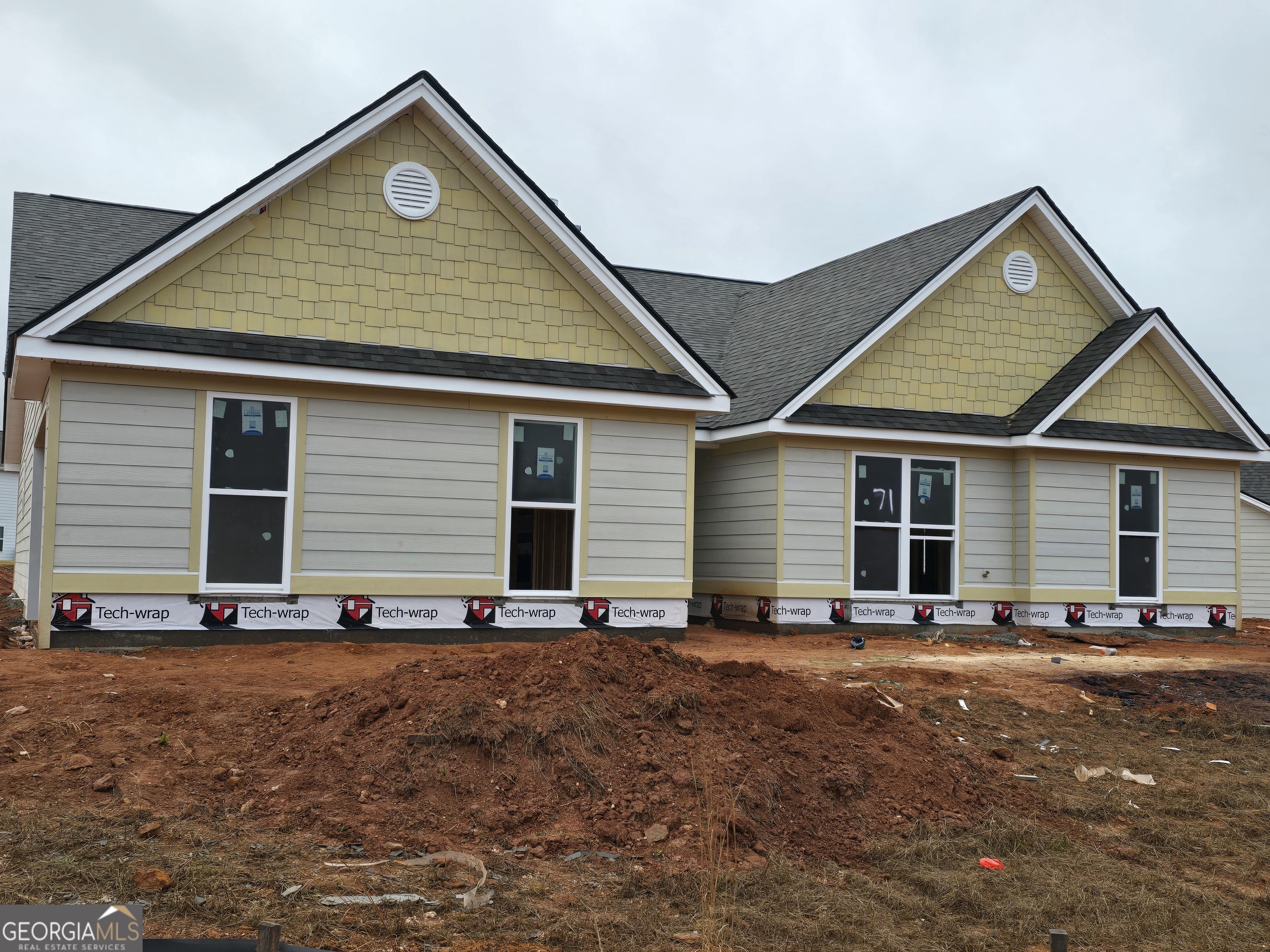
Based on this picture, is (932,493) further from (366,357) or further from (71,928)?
(71,928)

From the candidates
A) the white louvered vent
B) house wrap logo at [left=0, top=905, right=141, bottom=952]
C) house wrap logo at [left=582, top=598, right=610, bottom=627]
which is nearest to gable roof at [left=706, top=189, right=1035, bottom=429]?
the white louvered vent

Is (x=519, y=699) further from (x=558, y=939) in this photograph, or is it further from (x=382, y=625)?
(x=382, y=625)

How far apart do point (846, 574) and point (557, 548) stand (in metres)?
4.64

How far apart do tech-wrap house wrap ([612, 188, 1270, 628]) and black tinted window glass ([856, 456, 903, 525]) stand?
0.03m

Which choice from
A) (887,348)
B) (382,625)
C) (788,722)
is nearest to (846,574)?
(887,348)

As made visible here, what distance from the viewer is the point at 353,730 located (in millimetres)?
7297

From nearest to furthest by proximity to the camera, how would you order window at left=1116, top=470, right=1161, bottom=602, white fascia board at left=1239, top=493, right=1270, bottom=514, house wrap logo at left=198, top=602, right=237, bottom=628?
house wrap logo at left=198, top=602, right=237, bottom=628
window at left=1116, top=470, right=1161, bottom=602
white fascia board at left=1239, top=493, right=1270, bottom=514

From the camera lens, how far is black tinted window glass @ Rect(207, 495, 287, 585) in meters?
12.1

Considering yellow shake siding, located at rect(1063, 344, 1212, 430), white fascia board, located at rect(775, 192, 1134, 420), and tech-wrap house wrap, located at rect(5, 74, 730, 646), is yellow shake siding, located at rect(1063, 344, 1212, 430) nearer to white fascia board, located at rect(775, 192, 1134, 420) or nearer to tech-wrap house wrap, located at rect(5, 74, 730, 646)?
white fascia board, located at rect(775, 192, 1134, 420)

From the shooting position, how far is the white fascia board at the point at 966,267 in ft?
Result: 52.5

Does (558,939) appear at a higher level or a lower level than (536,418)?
lower

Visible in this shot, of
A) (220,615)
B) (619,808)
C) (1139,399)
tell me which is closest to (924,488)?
(1139,399)

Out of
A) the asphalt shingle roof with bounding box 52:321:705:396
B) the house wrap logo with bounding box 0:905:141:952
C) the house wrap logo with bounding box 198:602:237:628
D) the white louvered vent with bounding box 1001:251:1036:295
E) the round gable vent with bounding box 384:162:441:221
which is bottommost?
the house wrap logo with bounding box 0:905:141:952

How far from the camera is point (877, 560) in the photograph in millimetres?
16609
